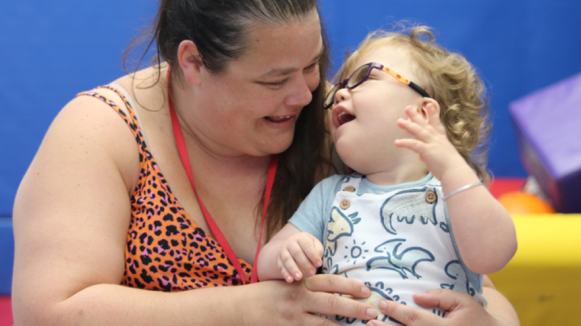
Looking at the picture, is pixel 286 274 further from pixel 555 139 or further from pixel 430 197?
pixel 555 139

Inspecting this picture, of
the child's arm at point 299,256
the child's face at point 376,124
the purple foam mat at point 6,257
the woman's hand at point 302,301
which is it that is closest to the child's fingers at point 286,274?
the child's arm at point 299,256

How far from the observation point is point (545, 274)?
5.10 ft

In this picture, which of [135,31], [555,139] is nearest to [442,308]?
[555,139]

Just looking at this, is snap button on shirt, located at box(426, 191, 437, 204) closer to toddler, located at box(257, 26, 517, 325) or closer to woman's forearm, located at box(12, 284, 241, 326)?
toddler, located at box(257, 26, 517, 325)

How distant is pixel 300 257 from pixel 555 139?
166 cm

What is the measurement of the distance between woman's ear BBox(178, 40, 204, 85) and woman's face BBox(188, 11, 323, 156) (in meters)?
0.02

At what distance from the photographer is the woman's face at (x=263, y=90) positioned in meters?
1.22

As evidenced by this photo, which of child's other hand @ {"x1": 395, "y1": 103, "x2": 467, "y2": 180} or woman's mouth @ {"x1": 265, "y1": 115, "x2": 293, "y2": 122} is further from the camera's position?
woman's mouth @ {"x1": 265, "y1": 115, "x2": 293, "y2": 122}

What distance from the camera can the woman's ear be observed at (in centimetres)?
130

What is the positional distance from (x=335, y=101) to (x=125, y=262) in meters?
0.63

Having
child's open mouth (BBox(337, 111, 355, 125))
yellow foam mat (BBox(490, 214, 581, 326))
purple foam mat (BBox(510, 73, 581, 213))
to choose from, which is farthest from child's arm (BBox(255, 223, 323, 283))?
purple foam mat (BBox(510, 73, 581, 213))

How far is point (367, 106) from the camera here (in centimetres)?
127

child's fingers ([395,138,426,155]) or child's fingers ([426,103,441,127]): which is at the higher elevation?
child's fingers ([426,103,441,127])

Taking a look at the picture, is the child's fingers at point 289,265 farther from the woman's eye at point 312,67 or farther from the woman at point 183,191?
the woman's eye at point 312,67
